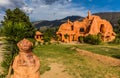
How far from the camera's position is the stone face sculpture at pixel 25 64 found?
24.7 ft

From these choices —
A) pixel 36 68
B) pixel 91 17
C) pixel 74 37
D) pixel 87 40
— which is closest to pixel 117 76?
pixel 36 68

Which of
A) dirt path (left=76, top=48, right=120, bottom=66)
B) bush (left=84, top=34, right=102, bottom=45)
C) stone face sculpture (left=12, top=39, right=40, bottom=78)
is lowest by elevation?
dirt path (left=76, top=48, right=120, bottom=66)

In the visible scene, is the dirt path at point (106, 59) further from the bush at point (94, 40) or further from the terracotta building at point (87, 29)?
the terracotta building at point (87, 29)

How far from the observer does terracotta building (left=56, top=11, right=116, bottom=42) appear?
6747 cm

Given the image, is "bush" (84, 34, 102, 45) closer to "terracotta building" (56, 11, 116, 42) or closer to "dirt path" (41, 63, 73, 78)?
"terracotta building" (56, 11, 116, 42)

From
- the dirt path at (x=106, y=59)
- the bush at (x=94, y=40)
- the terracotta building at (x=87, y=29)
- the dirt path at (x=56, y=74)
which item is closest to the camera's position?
the dirt path at (x=56, y=74)

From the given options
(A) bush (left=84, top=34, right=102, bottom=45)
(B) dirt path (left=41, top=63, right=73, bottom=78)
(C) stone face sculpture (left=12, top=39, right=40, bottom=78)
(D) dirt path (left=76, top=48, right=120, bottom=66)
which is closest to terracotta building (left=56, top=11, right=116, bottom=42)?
(A) bush (left=84, top=34, right=102, bottom=45)

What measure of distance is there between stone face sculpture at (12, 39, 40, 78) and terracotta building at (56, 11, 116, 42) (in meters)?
58.5

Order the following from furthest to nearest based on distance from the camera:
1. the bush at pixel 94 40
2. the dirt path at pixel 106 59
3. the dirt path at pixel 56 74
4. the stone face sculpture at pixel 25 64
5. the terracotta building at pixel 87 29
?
the terracotta building at pixel 87 29, the bush at pixel 94 40, the dirt path at pixel 106 59, the dirt path at pixel 56 74, the stone face sculpture at pixel 25 64

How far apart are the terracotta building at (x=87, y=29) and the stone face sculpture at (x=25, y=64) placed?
58.5m

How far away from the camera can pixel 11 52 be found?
15.5 meters

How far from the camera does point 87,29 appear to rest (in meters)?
72.8

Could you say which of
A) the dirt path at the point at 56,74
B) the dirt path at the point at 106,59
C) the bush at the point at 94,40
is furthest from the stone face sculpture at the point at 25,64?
the bush at the point at 94,40

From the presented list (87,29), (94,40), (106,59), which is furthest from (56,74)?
(87,29)
